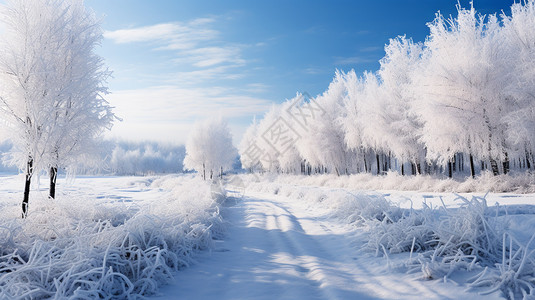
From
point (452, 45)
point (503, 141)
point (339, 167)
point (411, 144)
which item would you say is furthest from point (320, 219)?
point (339, 167)

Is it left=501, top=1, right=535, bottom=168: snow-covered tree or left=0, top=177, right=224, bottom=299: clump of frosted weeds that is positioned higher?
left=501, top=1, right=535, bottom=168: snow-covered tree

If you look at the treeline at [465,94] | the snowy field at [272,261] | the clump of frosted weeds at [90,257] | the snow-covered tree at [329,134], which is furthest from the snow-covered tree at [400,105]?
the clump of frosted weeds at [90,257]

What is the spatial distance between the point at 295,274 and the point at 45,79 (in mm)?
7080

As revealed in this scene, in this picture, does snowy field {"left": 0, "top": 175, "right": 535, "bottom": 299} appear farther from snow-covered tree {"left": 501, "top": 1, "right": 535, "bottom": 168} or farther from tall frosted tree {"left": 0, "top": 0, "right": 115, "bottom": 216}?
snow-covered tree {"left": 501, "top": 1, "right": 535, "bottom": 168}

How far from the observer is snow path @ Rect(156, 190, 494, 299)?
11.1 ft

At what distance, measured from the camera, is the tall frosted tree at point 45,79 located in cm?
682

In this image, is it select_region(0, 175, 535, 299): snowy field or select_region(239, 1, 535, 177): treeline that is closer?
select_region(0, 175, 535, 299): snowy field

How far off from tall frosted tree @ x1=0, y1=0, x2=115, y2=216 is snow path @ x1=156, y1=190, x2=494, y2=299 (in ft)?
15.3

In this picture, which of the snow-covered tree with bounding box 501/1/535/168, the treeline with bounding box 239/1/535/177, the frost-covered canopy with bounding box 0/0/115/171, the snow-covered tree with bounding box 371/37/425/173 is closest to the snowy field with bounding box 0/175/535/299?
the frost-covered canopy with bounding box 0/0/115/171

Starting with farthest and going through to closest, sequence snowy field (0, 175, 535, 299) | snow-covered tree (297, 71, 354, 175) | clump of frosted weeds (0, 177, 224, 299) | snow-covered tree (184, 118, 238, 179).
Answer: snow-covered tree (184, 118, 238, 179), snow-covered tree (297, 71, 354, 175), snowy field (0, 175, 535, 299), clump of frosted weeds (0, 177, 224, 299)

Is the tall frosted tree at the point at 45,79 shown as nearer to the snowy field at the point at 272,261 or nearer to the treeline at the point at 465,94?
the snowy field at the point at 272,261

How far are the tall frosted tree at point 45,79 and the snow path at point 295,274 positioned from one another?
4664mm

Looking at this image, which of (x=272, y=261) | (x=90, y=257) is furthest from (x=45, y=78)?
(x=272, y=261)

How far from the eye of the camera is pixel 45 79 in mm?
7043
